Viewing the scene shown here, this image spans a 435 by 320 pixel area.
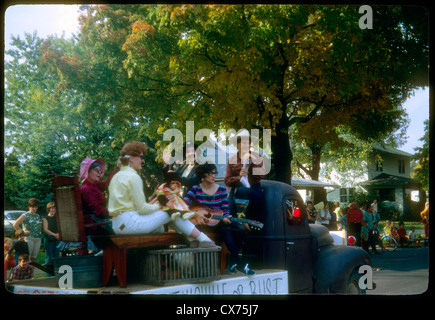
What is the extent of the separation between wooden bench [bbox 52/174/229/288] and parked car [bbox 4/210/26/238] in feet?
1.30

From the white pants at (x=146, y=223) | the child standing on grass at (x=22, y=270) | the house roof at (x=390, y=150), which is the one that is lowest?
the child standing on grass at (x=22, y=270)

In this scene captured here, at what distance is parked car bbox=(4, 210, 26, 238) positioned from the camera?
367 centimetres

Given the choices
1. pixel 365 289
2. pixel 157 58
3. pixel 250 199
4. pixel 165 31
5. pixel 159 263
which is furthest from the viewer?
pixel 165 31

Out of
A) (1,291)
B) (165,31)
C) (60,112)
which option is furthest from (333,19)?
(1,291)

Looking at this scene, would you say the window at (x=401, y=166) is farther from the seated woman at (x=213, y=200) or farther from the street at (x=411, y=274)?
the seated woman at (x=213, y=200)

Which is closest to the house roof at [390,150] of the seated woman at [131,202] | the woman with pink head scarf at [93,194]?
the seated woman at [131,202]

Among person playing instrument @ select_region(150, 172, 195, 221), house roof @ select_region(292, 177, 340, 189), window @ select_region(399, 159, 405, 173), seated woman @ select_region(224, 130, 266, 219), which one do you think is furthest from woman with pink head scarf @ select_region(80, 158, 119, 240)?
window @ select_region(399, 159, 405, 173)

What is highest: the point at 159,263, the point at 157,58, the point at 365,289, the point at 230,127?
the point at 157,58

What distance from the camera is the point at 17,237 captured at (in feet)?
12.3

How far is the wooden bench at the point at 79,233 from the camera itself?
3412 mm

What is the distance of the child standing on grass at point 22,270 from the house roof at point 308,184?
2.72 m

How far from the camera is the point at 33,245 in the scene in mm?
3816

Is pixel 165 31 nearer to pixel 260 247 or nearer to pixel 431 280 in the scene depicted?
pixel 260 247

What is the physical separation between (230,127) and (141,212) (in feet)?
4.71
